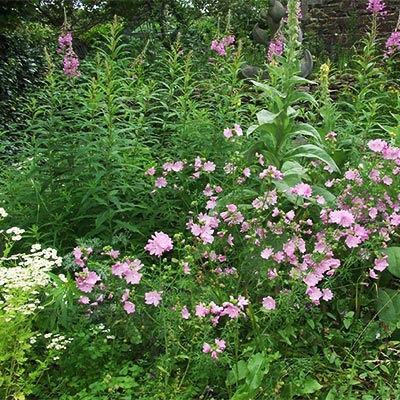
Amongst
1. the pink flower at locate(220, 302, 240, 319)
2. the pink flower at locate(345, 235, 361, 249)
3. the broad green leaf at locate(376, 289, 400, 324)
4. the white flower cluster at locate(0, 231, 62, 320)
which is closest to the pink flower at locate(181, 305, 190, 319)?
the pink flower at locate(220, 302, 240, 319)

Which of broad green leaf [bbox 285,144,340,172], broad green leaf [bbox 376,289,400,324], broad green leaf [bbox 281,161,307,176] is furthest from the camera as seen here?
broad green leaf [bbox 285,144,340,172]

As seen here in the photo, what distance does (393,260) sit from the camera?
10.5 ft

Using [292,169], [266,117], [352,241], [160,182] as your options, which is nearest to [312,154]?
[292,169]

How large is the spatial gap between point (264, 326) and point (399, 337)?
0.76m

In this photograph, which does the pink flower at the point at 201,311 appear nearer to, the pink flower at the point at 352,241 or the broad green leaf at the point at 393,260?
the pink flower at the point at 352,241

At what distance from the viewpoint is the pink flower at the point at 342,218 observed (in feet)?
9.46

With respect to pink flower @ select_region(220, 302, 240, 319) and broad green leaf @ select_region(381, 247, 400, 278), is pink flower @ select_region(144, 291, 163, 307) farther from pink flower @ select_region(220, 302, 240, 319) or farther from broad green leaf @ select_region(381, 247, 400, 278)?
broad green leaf @ select_region(381, 247, 400, 278)

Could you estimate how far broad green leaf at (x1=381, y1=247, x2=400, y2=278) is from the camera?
319cm

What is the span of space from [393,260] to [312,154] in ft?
2.50

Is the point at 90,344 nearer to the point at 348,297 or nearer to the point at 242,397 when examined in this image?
the point at 242,397

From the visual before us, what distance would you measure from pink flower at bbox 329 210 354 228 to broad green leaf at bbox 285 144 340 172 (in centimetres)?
64

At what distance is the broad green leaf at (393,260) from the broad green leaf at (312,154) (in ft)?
1.86

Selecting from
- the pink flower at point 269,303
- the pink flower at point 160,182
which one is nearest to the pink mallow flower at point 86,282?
the pink flower at point 269,303

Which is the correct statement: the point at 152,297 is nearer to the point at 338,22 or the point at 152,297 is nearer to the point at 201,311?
the point at 201,311
